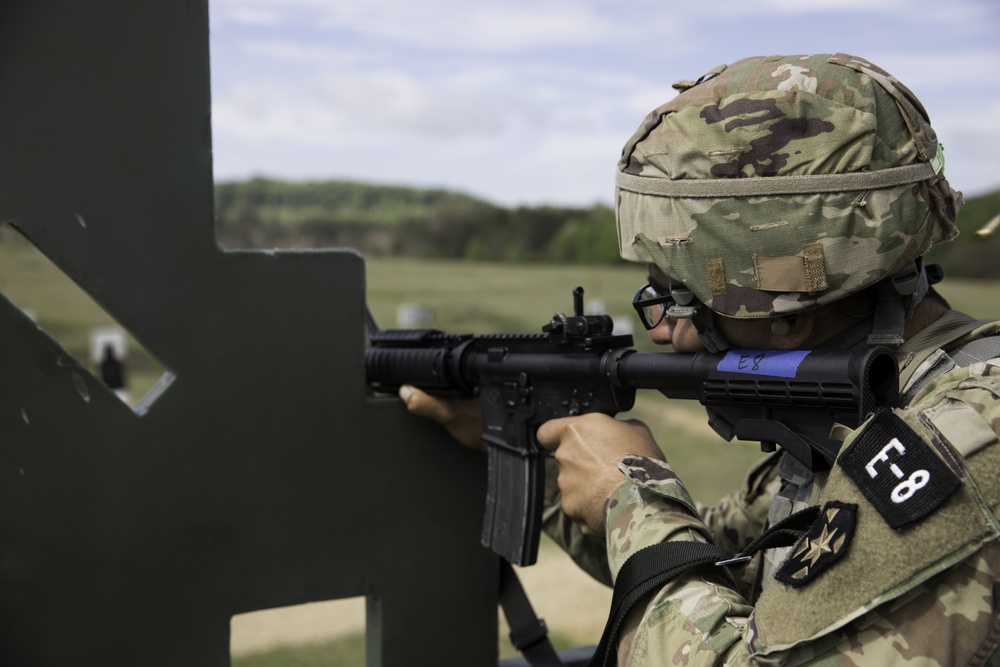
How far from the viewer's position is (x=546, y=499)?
281 cm

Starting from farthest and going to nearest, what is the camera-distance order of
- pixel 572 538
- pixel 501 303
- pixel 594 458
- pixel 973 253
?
pixel 501 303 < pixel 973 253 < pixel 572 538 < pixel 594 458

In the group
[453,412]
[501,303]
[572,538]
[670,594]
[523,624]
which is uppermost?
[453,412]

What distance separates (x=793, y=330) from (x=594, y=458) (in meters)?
0.50

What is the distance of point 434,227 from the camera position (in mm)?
16938

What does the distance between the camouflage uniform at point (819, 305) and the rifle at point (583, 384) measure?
0.34 feet

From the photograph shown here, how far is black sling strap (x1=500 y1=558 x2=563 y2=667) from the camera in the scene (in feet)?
8.64

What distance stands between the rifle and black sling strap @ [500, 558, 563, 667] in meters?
0.23

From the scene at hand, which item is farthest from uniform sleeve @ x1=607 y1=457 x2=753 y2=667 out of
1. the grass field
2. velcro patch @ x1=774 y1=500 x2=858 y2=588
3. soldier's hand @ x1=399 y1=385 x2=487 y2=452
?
the grass field

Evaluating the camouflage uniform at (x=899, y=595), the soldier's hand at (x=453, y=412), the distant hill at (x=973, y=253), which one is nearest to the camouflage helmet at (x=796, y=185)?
the camouflage uniform at (x=899, y=595)

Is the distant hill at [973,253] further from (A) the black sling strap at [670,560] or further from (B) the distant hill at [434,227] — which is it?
(A) the black sling strap at [670,560]

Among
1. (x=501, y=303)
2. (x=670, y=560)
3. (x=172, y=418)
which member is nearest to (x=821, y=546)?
(x=670, y=560)

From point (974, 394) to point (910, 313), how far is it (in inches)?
15.5

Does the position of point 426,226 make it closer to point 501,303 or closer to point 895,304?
point 501,303

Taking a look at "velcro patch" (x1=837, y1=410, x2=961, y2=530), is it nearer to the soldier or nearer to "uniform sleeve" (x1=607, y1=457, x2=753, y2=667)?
the soldier
